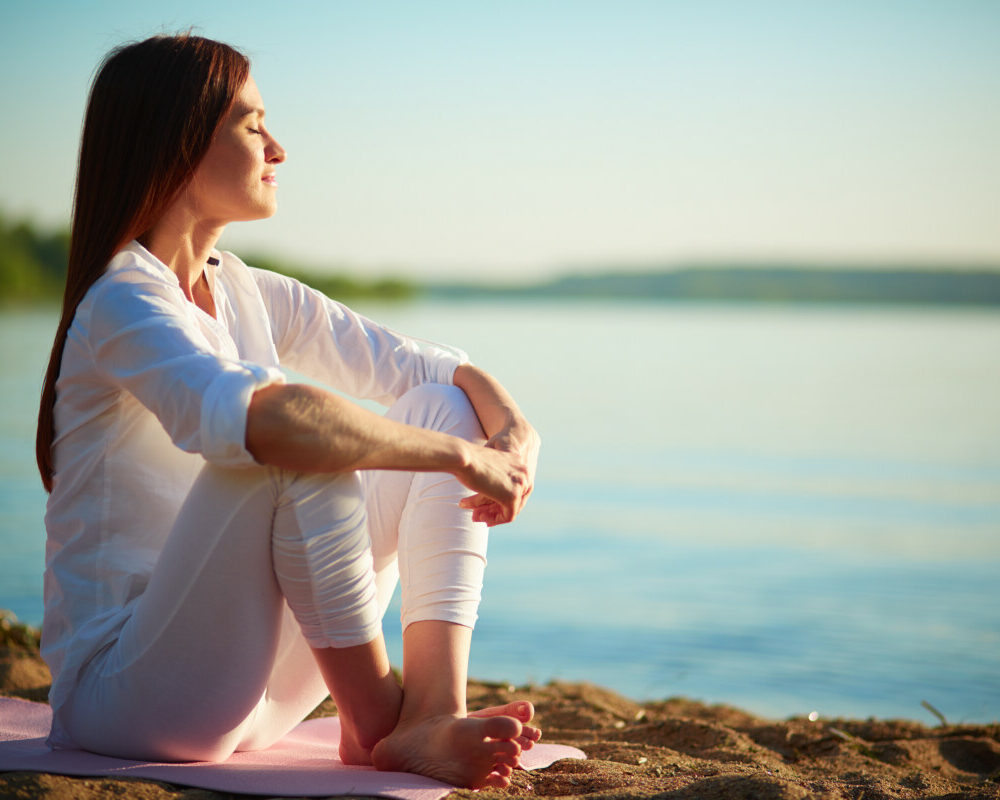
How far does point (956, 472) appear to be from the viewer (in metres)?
7.61

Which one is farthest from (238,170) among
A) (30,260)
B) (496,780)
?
(30,260)

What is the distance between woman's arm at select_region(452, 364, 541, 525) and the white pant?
0.23 feet

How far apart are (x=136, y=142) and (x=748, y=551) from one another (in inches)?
175

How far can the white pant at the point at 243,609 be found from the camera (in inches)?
57.0

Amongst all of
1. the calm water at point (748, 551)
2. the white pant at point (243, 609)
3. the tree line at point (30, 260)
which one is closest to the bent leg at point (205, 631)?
the white pant at point (243, 609)

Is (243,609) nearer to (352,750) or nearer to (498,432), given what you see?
(352,750)

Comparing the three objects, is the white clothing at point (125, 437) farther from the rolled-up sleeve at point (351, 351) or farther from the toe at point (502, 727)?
the toe at point (502, 727)

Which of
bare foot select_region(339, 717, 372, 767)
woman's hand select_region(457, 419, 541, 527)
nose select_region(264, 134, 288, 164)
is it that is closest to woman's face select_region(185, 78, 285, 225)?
nose select_region(264, 134, 288, 164)

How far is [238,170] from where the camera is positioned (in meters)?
1.73

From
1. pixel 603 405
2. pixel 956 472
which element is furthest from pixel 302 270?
pixel 956 472

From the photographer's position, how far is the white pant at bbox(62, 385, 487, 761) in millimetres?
1447

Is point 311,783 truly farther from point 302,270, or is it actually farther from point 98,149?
point 302,270

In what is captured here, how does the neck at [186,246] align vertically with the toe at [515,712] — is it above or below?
above

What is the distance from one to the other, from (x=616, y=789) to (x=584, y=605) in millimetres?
2887
